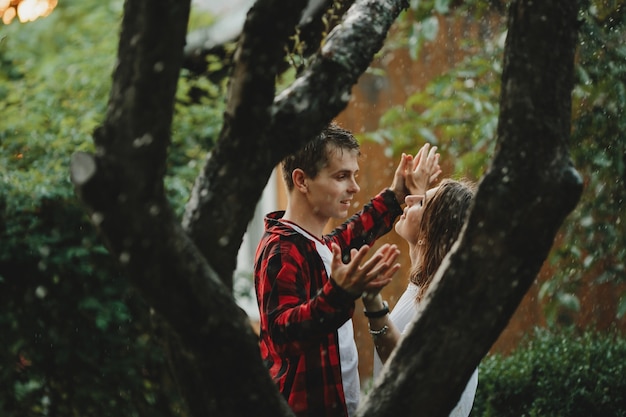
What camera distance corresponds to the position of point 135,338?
5.36m

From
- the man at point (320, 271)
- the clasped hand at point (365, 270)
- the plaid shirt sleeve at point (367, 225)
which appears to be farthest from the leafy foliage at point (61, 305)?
the clasped hand at point (365, 270)

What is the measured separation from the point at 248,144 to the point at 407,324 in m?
1.10

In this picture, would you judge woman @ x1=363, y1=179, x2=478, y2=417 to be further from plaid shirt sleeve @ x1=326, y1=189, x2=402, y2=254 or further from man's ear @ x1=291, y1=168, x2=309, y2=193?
man's ear @ x1=291, y1=168, x2=309, y2=193

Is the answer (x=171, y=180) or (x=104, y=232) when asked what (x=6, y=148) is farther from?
(x=104, y=232)

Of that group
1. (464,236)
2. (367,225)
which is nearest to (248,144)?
(464,236)

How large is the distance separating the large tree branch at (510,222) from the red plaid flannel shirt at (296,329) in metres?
0.38

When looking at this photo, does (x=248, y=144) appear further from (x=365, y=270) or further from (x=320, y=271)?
(x=320, y=271)

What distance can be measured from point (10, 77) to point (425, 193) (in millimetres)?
6090

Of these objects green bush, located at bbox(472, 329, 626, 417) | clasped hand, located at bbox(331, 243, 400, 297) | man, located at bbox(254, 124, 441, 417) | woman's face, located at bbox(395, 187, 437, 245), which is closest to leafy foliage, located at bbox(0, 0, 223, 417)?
green bush, located at bbox(472, 329, 626, 417)

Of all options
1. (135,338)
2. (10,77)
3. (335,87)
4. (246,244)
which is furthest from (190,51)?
(335,87)

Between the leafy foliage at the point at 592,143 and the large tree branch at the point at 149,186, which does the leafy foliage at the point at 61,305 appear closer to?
the leafy foliage at the point at 592,143

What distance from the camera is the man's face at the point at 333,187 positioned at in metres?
2.91

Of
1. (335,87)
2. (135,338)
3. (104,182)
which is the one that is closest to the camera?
(104,182)

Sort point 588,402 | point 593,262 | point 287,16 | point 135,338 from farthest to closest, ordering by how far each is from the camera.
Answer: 1. point 135,338
2. point 593,262
3. point 588,402
4. point 287,16
